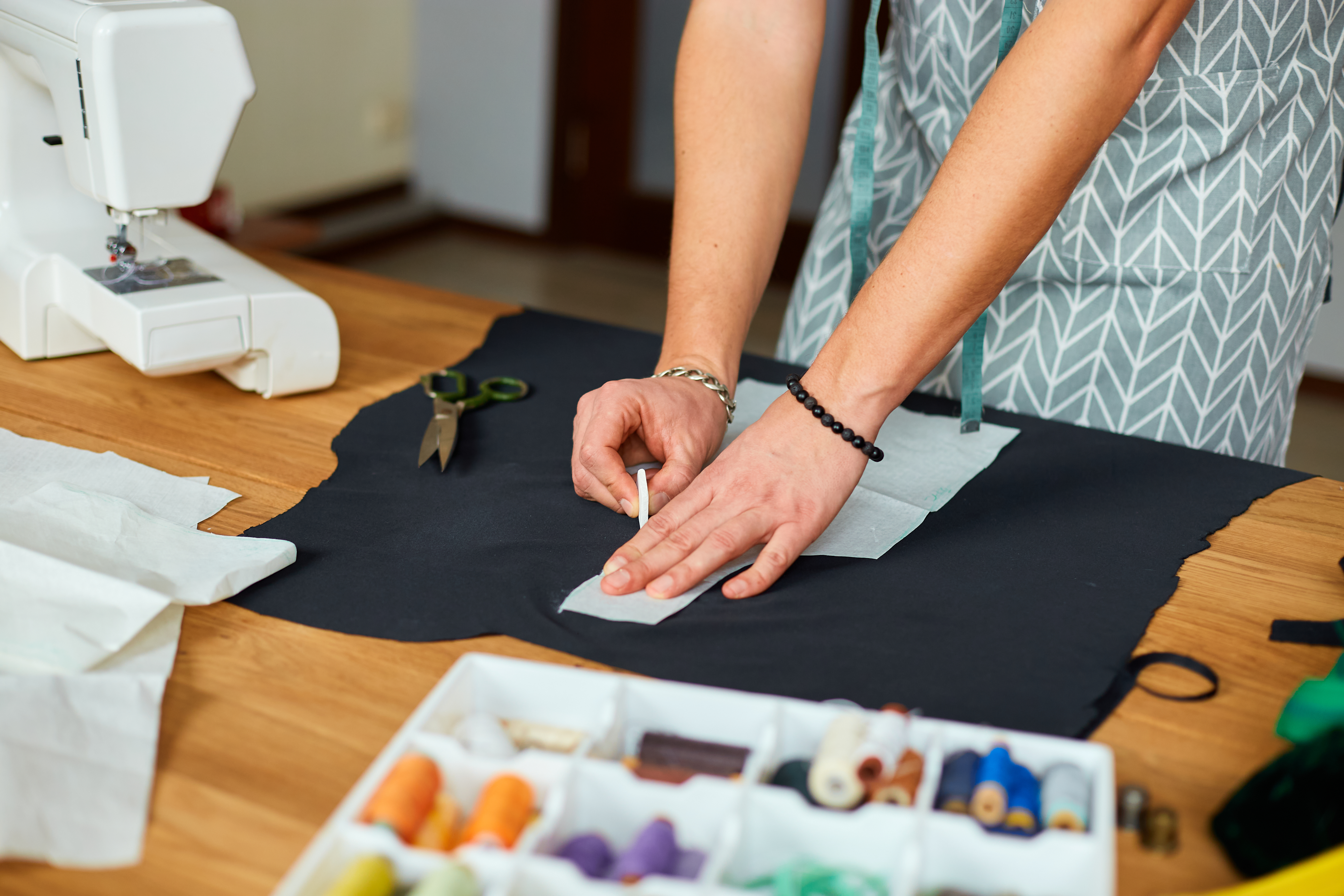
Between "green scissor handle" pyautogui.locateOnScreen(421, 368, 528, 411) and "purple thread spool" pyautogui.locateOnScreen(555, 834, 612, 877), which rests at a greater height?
"purple thread spool" pyautogui.locateOnScreen(555, 834, 612, 877)

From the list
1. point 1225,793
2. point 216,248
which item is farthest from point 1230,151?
point 216,248

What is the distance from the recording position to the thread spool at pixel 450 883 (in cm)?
52

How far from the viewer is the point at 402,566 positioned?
0.87 meters

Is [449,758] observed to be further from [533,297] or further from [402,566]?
[533,297]

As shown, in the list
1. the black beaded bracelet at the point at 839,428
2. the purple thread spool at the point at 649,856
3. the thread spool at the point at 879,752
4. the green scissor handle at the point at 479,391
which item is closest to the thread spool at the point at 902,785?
the thread spool at the point at 879,752

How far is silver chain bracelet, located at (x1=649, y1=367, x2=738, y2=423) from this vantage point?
3.57ft

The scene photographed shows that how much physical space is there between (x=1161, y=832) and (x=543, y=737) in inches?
13.4

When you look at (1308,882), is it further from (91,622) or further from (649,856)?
(91,622)

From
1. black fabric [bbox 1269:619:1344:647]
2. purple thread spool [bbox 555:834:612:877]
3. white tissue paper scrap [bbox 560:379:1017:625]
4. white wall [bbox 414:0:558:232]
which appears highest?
purple thread spool [bbox 555:834:612:877]

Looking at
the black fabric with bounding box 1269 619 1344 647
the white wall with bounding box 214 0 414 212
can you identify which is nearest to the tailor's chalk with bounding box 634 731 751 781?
the black fabric with bounding box 1269 619 1344 647

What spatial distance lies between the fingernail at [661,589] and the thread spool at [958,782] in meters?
0.27

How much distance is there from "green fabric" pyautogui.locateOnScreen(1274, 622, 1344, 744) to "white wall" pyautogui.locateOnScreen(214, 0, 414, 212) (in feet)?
12.7

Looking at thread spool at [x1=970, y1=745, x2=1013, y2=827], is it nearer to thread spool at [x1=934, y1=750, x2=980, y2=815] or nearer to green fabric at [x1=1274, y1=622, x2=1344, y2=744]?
thread spool at [x1=934, y1=750, x2=980, y2=815]

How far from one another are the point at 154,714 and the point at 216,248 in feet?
2.34
